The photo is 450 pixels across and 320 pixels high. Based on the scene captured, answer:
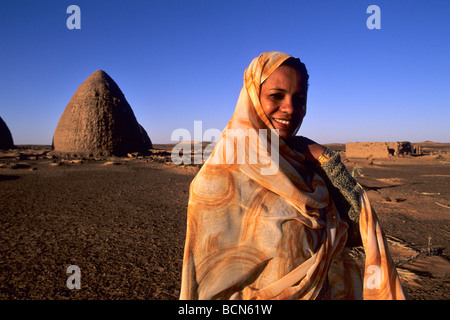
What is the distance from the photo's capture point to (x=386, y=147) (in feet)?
72.1

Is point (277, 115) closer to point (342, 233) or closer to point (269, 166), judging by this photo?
point (269, 166)

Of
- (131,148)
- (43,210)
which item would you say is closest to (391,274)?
(43,210)

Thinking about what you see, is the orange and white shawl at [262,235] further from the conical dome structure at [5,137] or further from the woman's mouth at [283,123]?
the conical dome structure at [5,137]

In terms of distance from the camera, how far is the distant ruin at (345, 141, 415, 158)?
72.4 ft

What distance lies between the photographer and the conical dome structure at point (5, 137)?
27.1m

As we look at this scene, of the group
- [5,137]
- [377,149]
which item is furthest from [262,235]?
[5,137]

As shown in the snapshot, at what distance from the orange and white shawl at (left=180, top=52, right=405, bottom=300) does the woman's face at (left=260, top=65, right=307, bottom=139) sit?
0.42ft

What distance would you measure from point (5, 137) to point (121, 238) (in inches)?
1262

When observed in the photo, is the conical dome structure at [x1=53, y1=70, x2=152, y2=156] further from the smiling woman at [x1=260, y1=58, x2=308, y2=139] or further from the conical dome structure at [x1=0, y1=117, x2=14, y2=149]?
the smiling woman at [x1=260, y1=58, x2=308, y2=139]

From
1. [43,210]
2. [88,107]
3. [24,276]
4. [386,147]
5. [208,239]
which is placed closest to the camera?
[208,239]

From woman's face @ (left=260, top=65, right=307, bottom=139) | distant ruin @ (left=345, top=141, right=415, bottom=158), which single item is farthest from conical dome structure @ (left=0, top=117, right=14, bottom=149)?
distant ruin @ (left=345, top=141, right=415, bottom=158)

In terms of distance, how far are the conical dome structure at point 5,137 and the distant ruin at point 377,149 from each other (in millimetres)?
35375

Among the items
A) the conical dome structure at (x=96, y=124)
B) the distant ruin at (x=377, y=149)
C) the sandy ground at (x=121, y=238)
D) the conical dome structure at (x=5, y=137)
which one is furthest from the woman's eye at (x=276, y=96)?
the conical dome structure at (x=5, y=137)
